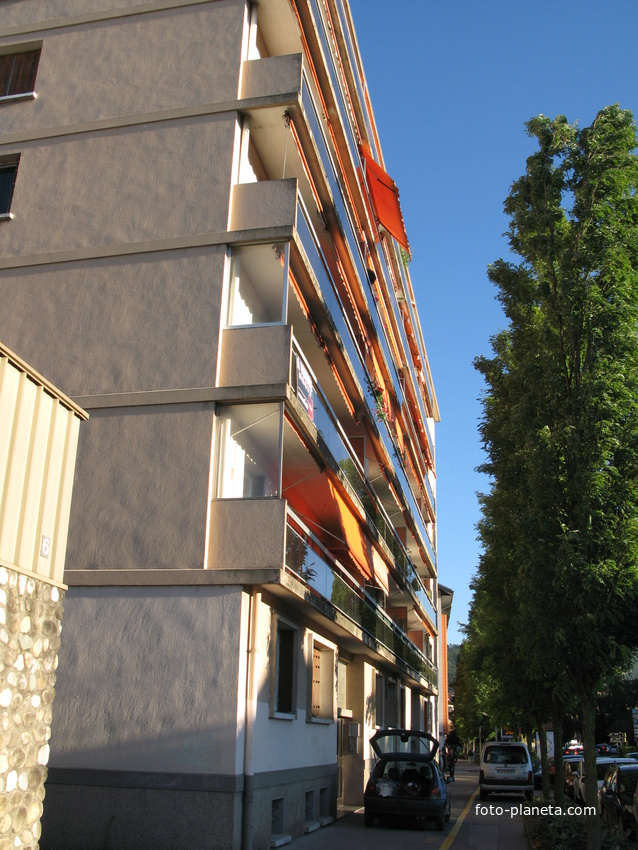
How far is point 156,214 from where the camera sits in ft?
46.1

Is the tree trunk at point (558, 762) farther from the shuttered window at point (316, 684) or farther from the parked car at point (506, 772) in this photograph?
the parked car at point (506, 772)

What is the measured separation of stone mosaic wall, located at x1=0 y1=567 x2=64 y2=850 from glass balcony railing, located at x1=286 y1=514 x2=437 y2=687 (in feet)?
17.8

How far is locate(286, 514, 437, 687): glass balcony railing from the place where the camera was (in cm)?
1242

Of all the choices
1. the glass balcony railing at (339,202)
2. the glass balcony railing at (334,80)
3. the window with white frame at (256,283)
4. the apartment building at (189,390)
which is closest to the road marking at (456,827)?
the apartment building at (189,390)

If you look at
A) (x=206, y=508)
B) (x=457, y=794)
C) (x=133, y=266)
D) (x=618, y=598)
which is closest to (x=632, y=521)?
(x=618, y=598)

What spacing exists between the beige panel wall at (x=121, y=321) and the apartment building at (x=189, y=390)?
38mm

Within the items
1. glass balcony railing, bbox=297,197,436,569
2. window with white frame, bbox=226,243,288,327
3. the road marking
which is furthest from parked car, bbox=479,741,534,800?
window with white frame, bbox=226,243,288,327

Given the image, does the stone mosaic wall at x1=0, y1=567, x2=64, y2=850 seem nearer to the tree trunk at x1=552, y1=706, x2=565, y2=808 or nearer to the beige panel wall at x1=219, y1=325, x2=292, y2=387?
the beige panel wall at x1=219, y1=325, x2=292, y2=387

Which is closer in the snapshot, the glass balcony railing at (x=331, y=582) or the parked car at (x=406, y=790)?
the glass balcony railing at (x=331, y=582)

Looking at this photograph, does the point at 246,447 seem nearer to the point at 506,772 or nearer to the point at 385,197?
the point at 385,197

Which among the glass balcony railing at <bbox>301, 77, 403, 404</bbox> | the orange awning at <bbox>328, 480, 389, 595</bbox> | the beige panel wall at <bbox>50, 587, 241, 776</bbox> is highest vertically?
the glass balcony railing at <bbox>301, 77, 403, 404</bbox>

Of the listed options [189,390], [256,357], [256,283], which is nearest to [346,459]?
[256,283]

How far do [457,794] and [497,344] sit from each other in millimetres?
18322

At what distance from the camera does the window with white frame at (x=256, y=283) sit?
1344 cm
